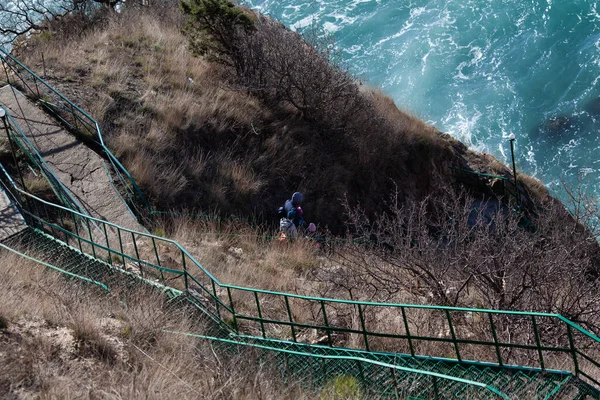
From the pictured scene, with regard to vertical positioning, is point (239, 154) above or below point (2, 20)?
below

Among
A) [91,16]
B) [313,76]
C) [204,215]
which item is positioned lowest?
[204,215]

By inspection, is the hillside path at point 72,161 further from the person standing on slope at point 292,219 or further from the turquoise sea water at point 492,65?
the turquoise sea water at point 492,65

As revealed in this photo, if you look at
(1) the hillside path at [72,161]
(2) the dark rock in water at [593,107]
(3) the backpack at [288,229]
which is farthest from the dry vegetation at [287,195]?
(2) the dark rock in water at [593,107]

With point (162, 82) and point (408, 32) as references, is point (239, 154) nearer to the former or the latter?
point (162, 82)

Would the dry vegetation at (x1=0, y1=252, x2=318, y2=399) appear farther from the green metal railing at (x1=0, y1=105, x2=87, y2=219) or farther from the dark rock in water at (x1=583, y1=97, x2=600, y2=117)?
the dark rock in water at (x1=583, y1=97, x2=600, y2=117)

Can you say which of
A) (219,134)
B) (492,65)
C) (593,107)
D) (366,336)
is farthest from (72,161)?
(492,65)

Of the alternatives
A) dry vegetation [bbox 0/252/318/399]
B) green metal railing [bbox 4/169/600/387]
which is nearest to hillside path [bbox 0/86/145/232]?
green metal railing [bbox 4/169/600/387]

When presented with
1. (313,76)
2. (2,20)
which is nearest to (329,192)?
(313,76)
